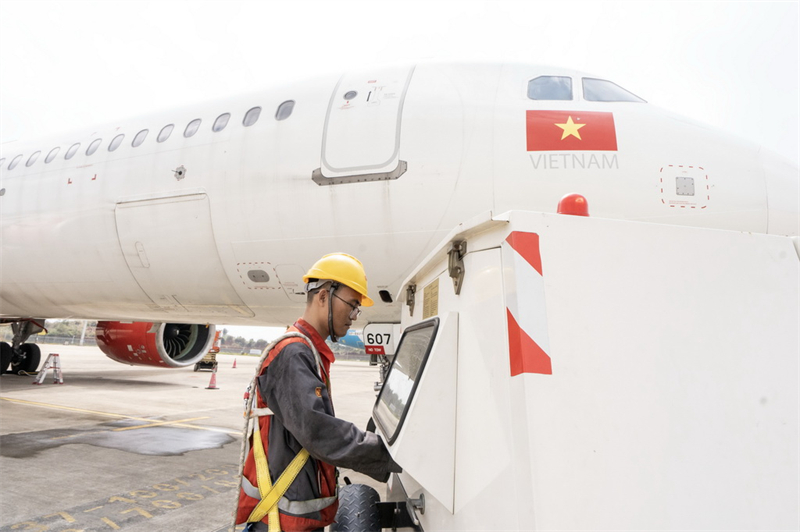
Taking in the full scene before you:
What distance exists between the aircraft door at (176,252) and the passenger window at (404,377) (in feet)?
11.8

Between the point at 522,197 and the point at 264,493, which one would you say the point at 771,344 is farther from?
the point at 522,197

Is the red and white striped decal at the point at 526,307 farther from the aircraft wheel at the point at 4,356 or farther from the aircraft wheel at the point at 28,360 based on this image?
the aircraft wheel at the point at 28,360

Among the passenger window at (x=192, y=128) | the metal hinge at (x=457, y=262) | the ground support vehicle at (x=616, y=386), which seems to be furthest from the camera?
the passenger window at (x=192, y=128)

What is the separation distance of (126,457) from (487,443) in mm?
5551

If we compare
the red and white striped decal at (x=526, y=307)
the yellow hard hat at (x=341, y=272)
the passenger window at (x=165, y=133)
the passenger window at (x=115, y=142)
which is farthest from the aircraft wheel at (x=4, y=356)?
the red and white striped decal at (x=526, y=307)

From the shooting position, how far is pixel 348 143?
4648 millimetres

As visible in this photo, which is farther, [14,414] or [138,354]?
[138,354]

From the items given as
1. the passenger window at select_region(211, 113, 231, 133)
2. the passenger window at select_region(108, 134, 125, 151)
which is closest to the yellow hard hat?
the passenger window at select_region(211, 113, 231, 133)

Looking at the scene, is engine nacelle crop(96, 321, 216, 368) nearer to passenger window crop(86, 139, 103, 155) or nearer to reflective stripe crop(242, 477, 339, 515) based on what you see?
passenger window crop(86, 139, 103, 155)

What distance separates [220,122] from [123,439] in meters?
4.29

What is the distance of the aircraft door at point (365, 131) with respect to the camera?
4.48m

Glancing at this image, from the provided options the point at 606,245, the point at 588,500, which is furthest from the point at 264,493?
the point at 606,245

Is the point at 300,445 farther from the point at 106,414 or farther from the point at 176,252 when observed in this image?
the point at 106,414

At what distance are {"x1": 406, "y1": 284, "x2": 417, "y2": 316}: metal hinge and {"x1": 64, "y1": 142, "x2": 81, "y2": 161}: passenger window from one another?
6130mm
